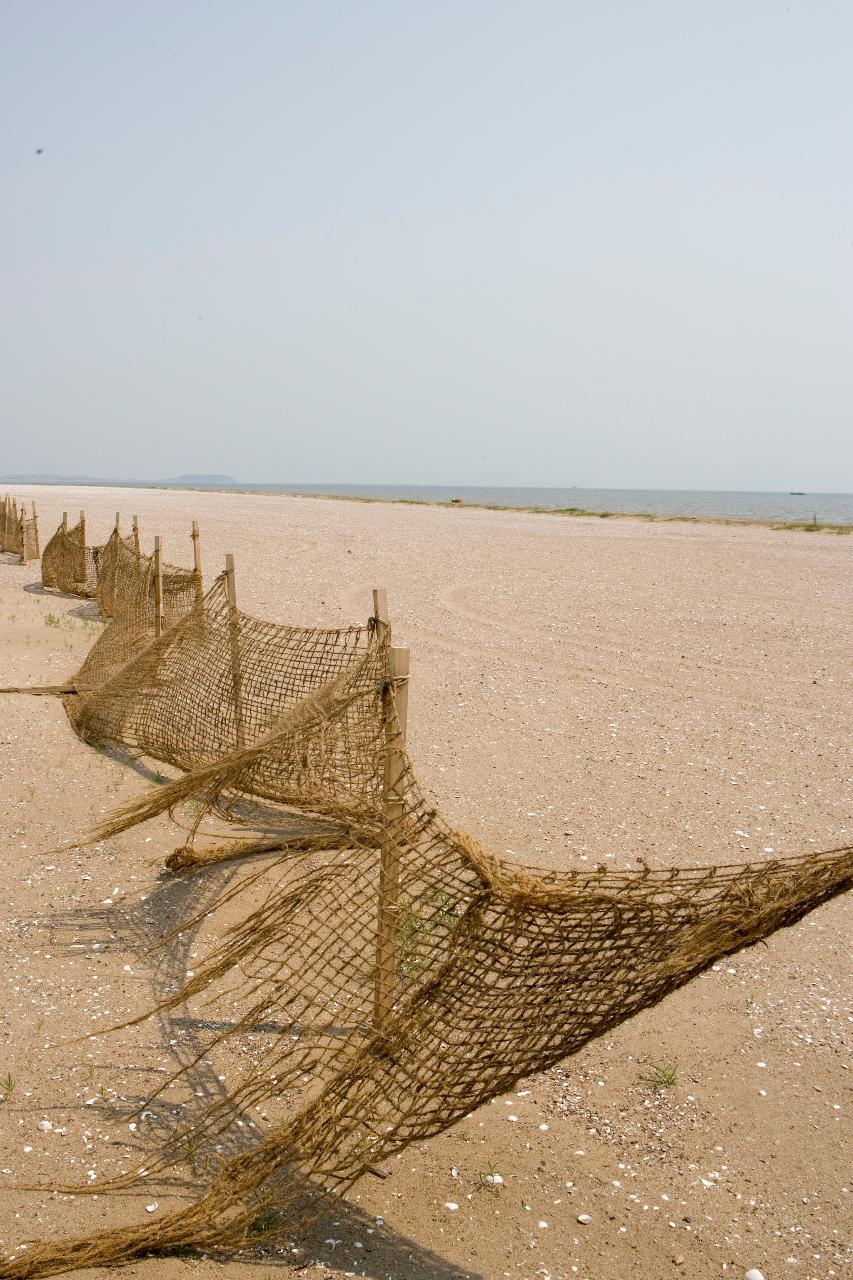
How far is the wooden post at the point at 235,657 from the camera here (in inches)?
271

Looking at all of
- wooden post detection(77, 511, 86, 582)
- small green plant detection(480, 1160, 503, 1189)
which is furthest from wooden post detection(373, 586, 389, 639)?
wooden post detection(77, 511, 86, 582)

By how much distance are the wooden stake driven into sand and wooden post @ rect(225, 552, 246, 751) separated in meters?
2.93

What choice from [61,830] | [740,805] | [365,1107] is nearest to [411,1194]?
[365,1107]

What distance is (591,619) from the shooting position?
1560cm

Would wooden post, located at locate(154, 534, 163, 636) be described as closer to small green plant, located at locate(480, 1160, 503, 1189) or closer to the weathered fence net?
small green plant, located at locate(480, 1160, 503, 1189)

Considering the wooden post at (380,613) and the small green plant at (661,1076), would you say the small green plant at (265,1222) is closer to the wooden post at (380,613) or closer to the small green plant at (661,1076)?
the small green plant at (661,1076)

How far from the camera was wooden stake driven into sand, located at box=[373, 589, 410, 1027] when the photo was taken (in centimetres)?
374

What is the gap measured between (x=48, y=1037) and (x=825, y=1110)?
3.46 m

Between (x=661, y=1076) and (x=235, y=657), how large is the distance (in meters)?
3.99

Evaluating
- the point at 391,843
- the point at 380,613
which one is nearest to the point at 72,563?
the point at 380,613

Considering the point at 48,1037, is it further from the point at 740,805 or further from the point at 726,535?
the point at 726,535

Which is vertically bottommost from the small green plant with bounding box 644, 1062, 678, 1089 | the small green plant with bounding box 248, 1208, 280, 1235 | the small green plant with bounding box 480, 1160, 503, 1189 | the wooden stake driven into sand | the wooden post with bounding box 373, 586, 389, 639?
the small green plant with bounding box 480, 1160, 503, 1189

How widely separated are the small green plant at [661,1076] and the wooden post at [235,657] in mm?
3308

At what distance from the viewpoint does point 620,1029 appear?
4.95 m
